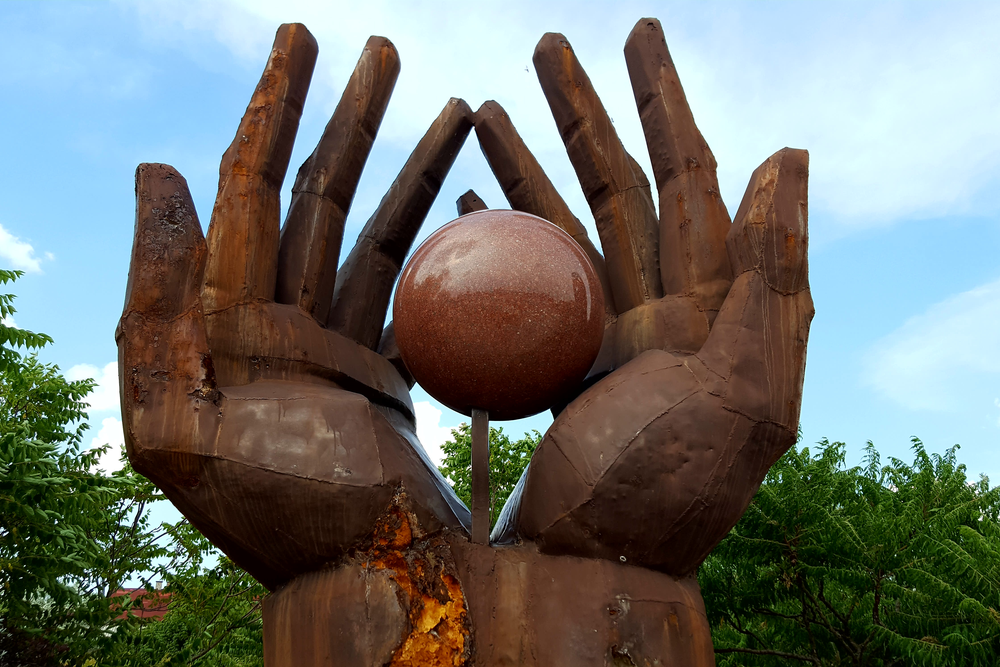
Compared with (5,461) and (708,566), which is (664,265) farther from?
(5,461)

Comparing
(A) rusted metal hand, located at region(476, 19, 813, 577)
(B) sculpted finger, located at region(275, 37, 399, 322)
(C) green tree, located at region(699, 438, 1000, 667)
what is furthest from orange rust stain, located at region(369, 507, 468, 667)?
(C) green tree, located at region(699, 438, 1000, 667)

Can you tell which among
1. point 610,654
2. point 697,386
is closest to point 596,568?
point 610,654

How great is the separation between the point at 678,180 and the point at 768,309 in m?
1.43

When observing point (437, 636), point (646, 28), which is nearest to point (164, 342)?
point (437, 636)

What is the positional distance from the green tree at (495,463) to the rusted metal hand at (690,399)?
8.92 meters

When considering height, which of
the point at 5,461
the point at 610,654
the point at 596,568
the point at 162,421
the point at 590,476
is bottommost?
the point at 610,654

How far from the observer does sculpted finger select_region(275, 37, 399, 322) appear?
21.2 feet

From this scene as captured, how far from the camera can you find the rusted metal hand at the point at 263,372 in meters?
5.09

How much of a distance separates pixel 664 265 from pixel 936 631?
14.0 feet

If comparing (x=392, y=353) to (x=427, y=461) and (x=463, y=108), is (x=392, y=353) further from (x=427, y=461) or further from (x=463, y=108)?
(x=463, y=108)

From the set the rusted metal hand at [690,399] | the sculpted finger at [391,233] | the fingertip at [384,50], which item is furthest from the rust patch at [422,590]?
the fingertip at [384,50]

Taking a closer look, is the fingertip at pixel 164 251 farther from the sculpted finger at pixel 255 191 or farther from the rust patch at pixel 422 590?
the rust patch at pixel 422 590

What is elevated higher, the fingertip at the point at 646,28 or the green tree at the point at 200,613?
the fingertip at the point at 646,28

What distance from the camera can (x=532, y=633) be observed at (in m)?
5.05
